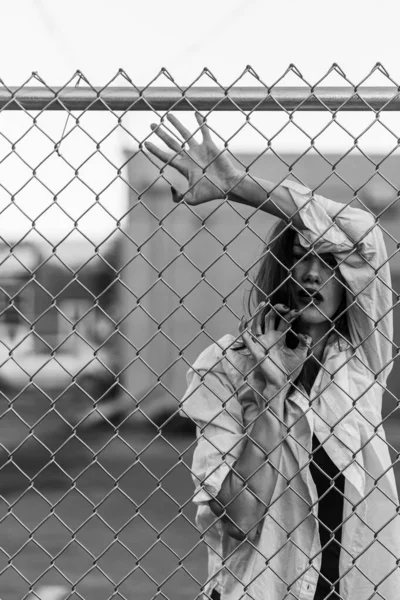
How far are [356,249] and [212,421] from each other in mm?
536

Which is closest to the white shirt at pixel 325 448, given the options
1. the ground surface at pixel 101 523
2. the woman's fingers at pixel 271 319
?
the woman's fingers at pixel 271 319

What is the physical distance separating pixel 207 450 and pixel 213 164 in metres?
0.69

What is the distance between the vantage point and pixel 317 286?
6.91 ft

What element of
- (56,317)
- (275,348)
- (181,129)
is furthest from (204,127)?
(56,317)

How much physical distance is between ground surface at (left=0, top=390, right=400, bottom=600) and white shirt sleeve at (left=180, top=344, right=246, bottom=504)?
73 cm

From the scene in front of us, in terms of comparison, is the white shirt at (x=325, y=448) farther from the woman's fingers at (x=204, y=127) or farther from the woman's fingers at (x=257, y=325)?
the woman's fingers at (x=204, y=127)

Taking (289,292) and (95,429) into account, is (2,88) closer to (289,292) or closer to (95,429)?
(289,292)

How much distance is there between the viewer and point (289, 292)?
2.19 metres

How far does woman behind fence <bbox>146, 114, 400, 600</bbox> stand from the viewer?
2020 mm

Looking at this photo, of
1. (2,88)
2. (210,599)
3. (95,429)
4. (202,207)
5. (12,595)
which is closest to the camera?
(2,88)

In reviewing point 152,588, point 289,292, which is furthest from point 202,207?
point 289,292

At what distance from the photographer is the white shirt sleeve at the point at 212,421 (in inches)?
79.4

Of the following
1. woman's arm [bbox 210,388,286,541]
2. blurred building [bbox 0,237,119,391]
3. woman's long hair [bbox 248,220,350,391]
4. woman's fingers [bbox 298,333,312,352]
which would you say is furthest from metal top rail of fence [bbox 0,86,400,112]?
blurred building [bbox 0,237,119,391]

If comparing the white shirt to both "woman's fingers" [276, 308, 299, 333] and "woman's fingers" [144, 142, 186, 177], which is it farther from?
"woman's fingers" [144, 142, 186, 177]
